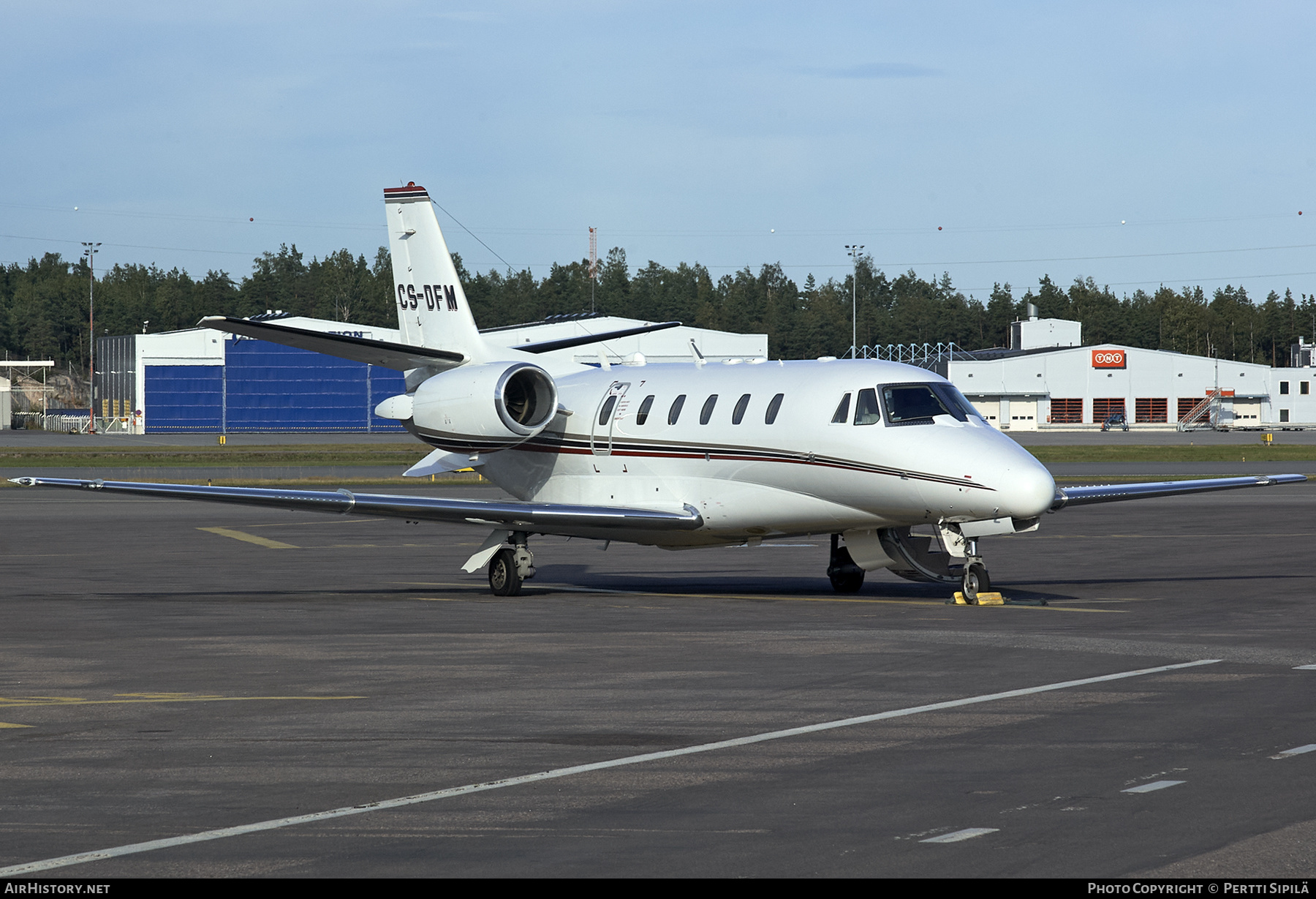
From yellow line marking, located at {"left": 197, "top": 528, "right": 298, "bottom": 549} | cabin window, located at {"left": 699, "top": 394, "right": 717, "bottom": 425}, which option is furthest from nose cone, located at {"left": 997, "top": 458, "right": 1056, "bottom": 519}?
yellow line marking, located at {"left": 197, "top": 528, "right": 298, "bottom": 549}

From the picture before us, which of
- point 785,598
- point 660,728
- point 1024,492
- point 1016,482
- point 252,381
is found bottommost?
point 785,598

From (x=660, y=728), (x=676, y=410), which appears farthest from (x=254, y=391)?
(x=660, y=728)

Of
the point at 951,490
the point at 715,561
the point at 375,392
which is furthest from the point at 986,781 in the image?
the point at 375,392

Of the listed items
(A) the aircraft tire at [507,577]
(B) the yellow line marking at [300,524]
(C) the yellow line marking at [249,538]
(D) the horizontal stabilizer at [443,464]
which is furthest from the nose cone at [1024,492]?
(B) the yellow line marking at [300,524]

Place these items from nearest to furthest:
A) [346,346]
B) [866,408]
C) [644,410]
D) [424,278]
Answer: [866,408], [346,346], [644,410], [424,278]

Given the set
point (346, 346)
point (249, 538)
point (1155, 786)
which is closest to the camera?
point (1155, 786)

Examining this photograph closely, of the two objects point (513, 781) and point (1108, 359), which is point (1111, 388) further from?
point (513, 781)

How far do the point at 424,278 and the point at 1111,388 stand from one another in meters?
109

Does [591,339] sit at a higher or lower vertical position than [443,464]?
higher

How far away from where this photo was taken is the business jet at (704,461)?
18172 millimetres

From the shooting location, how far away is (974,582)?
1853 centimetres

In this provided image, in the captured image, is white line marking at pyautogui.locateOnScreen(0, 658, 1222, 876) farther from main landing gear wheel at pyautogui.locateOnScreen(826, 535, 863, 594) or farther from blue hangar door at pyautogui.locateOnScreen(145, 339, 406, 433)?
blue hangar door at pyautogui.locateOnScreen(145, 339, 406, 433)

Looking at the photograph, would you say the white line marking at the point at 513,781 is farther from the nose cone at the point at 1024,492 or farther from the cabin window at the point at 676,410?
the cabin window at the point at 676,410

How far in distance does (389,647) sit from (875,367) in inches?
303
